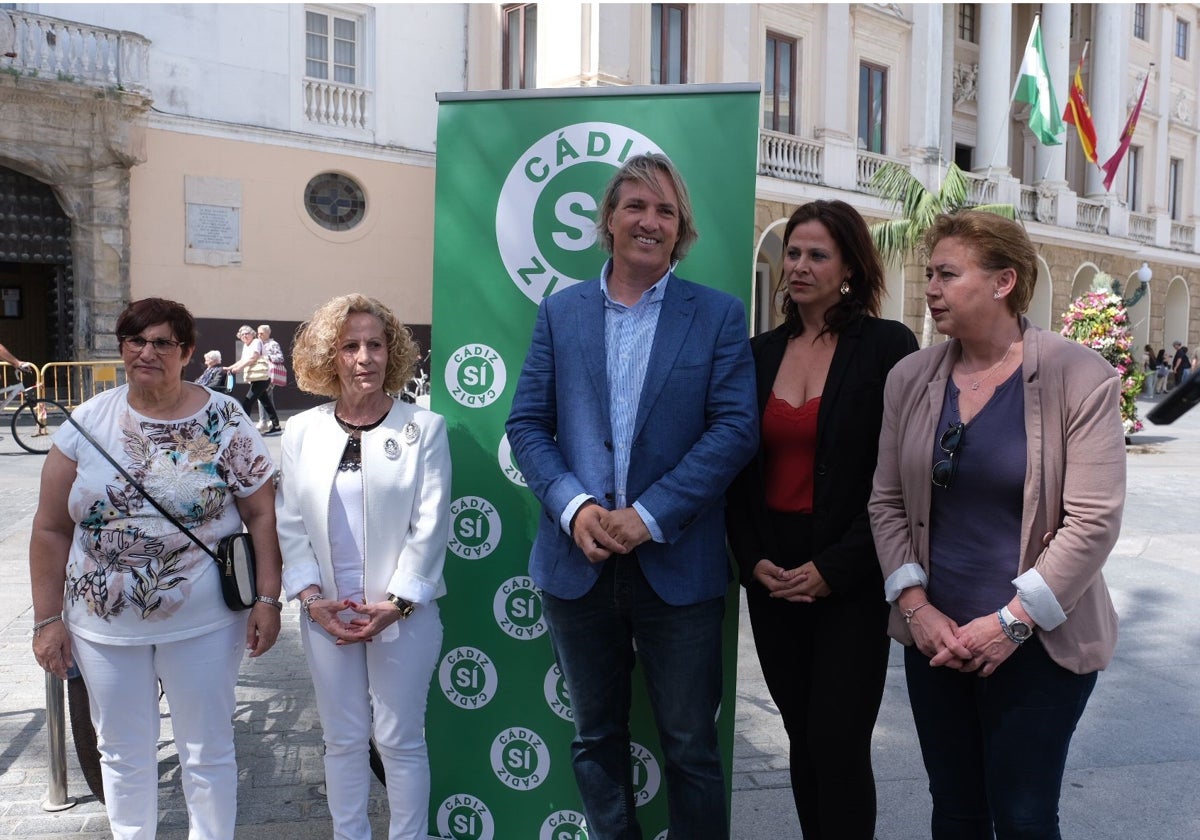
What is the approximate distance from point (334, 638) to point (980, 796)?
1.73 m

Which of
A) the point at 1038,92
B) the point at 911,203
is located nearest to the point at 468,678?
the point at 911,203

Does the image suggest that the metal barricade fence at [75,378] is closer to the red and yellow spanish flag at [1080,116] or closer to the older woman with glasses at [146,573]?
the older woman with glasses at [146,573]

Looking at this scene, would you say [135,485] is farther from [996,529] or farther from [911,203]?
[911,203]

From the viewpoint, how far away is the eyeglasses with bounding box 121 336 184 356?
106 inches

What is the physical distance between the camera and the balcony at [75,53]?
1534 cm

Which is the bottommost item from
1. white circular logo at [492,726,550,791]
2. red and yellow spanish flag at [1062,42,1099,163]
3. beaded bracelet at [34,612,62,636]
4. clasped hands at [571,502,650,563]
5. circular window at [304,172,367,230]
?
white circular logo at [492,726,550,791]

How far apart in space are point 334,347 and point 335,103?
674 inches

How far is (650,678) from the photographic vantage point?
267cm

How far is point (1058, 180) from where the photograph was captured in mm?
25656

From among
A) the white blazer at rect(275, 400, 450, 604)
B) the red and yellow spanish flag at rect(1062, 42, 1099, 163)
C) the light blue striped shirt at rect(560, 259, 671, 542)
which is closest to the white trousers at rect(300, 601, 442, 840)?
the white blazer at rect(275, 400, 450, 604)

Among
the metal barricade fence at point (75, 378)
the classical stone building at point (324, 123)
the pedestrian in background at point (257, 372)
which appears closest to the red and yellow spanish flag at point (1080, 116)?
the classical stone building at point (324, 123)

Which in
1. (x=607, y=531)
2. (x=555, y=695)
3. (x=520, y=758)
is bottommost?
(x=520, y=758)

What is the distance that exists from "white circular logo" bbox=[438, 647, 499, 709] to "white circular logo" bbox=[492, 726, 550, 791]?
0.14 metres

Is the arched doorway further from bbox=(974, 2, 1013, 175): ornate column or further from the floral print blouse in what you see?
bbox=(974, 2, 1013, 175): ornate column
